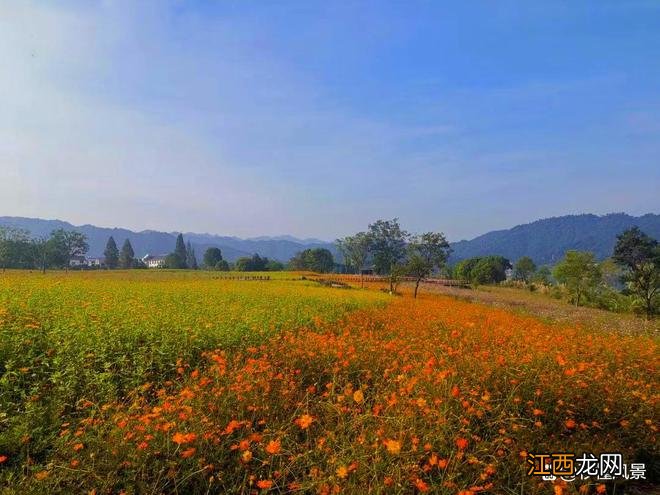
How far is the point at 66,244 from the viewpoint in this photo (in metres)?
85.9

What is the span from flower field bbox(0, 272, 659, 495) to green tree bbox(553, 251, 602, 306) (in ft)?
104

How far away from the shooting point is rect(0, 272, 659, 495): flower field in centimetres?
321

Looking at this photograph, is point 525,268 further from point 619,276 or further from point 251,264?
point 251,264

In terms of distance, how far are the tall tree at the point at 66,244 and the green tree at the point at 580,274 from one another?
8785 centimetres

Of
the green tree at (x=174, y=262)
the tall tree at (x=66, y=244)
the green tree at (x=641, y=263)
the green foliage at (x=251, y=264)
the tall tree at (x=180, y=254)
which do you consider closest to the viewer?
the green tree at (x=641, y=263)

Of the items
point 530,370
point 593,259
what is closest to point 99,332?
point 530,370

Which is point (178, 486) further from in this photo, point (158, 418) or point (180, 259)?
point (180, 259)

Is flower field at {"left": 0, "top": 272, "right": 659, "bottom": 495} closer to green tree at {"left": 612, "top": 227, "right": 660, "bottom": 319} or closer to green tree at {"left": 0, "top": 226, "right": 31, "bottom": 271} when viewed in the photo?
green tree at {"left": 612, "top": 227, "right": 660, "bottom": 319}

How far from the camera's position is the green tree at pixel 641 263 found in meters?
27.3

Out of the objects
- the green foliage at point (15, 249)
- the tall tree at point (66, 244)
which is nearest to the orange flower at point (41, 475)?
the green foliage at point (15, 249)

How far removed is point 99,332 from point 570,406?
20.0 feet

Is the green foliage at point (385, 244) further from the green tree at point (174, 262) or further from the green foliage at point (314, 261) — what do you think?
the green tree at point (174, 262)

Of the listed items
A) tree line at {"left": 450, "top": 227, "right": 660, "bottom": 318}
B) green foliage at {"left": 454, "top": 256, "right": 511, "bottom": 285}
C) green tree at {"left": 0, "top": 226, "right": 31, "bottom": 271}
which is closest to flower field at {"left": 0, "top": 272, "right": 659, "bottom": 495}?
tree line at {"left": 450, "top": 227, "right": 660, "bottom": 318}

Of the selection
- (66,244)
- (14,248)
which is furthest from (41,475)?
(66,244)
